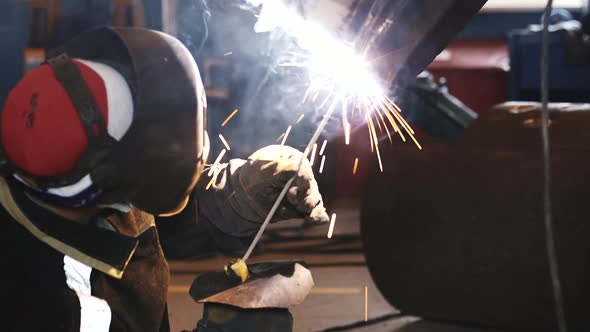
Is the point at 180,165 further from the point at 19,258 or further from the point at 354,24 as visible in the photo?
the point at 354,24

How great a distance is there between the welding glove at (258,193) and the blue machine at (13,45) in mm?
3482

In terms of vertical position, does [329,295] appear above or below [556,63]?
below

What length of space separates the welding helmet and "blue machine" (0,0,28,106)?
12.1 feet

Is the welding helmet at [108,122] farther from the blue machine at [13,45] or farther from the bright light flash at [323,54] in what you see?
the blue machine at [13,45]

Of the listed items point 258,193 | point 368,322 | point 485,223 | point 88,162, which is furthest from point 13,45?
point 88,162

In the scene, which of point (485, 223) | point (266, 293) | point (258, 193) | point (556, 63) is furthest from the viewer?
point (556, 63)

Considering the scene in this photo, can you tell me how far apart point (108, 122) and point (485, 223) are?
1.45m

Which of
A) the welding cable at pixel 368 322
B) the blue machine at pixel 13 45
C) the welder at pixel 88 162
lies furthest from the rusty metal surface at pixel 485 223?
the blue machine at pixel 13 45

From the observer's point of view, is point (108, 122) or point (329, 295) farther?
point (329, 295)

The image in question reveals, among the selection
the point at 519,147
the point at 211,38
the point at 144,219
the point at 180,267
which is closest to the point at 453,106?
the point at 519,147

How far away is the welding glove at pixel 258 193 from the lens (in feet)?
4.29

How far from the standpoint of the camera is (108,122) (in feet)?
3.40

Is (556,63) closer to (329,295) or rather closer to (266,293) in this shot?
(329,295)

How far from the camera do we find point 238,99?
14.4 feet
